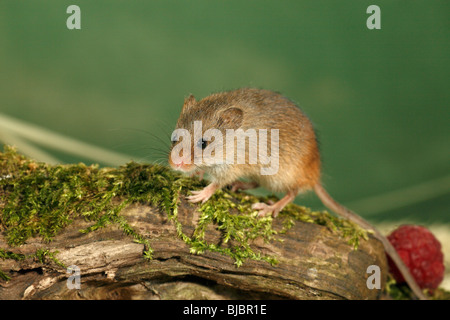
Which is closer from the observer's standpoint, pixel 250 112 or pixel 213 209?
pixel 213 209

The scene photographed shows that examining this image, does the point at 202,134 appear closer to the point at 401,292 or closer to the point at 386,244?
the point at 386,244

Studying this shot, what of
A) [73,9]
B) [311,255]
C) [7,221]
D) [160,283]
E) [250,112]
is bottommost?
[160,283]

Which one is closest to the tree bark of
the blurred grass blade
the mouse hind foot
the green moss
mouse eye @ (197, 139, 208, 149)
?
the mouse hind foot

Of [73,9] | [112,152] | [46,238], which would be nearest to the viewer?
[46,238]

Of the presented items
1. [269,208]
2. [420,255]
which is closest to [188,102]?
[269,208]

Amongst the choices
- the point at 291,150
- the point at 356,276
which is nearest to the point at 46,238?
the point at 291,150

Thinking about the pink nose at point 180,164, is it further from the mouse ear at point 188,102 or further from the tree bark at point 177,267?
the mouse ear at point 188,102

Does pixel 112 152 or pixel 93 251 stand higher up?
pixel 112 152

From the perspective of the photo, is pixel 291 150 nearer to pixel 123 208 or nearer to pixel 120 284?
pixel 123 208
